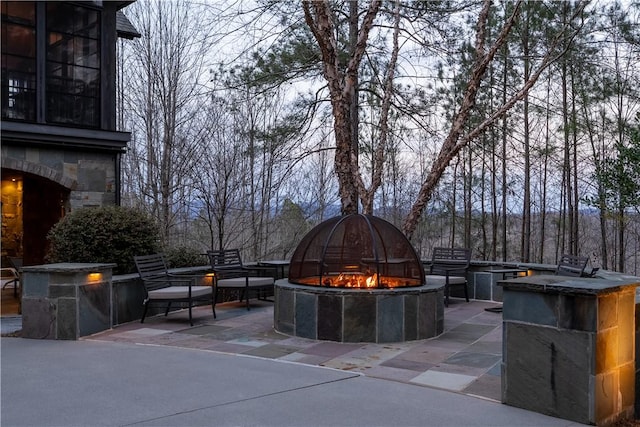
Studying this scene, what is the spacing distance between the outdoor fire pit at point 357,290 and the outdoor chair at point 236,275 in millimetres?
1352

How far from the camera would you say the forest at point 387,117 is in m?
8.95

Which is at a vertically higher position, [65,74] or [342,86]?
[65,74]

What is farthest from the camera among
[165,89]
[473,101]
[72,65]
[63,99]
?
[165,89]

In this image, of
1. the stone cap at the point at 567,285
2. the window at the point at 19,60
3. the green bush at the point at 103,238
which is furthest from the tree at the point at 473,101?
the window at the point at 19,60

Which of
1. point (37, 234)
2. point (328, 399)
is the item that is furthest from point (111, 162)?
point (328, 399)

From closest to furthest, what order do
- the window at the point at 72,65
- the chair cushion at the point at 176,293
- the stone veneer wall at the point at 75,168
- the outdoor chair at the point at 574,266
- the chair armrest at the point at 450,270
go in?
the chair cushion at the point at 176,293 → the outdoor chair at the point at 574,266 → the chair armrest at the point at 450,270 → the stone veneer wall at the point at 75,168 → the window at the point at 72,65

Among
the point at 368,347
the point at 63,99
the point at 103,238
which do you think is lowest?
the point at 368,347

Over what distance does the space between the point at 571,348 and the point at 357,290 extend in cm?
269

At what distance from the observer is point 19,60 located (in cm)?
926

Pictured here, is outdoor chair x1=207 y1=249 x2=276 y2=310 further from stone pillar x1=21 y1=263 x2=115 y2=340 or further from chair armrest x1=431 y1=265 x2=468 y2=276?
chair armrest x1=431 y1=265 x2=468 y2=276

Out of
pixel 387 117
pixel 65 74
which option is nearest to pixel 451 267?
pixel 387 117

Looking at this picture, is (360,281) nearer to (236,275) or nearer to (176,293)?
(176,293)

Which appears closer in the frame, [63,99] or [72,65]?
[63,99]

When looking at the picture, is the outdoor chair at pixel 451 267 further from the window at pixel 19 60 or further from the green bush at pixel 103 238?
the window at pixel 19 60
